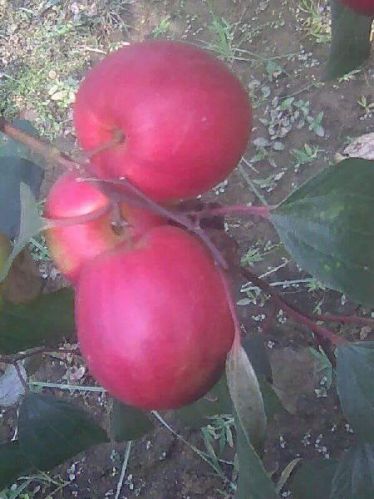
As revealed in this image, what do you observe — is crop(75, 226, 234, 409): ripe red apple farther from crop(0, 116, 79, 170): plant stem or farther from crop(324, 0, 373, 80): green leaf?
crop(324, 0, 373, 80): green leaf

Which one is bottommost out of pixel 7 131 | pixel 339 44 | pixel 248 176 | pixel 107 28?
pixel 248 176

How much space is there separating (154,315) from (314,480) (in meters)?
0.54

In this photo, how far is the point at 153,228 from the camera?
559 mm

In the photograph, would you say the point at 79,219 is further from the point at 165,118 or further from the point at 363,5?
the point at 363,5

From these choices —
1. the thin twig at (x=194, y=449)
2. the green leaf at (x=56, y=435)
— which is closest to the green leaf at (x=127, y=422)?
the green leaf at (x=56, y=435)

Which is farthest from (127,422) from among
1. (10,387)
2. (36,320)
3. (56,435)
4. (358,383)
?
(10,387)

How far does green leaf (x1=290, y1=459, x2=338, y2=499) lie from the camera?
975 millimetres

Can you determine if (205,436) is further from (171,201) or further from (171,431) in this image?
(171,201)

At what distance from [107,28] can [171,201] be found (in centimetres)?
156

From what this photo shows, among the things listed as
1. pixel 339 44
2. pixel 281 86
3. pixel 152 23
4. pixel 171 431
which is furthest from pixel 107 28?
pixel 339 44

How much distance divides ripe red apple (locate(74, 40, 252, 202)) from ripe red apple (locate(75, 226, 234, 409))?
39 millimetres

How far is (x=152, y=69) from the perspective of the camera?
0.55 metres

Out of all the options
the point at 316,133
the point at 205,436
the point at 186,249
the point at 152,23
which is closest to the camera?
the point at 186,249

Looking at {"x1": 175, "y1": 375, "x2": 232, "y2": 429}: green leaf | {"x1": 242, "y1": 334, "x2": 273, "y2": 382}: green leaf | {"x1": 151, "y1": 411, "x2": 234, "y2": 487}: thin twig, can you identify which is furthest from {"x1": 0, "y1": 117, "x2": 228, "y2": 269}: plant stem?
{"x1": 151, "y1": 411, "x2": 234, "y2": 487}: thin twig
